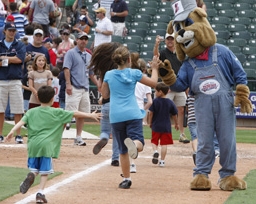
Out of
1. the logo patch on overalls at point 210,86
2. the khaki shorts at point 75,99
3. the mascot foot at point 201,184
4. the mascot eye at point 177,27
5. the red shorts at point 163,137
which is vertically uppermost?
the mascot eye at point 177,27

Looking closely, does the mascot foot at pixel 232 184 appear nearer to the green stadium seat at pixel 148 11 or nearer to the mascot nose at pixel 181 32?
the mascot nose at pixel 181 32

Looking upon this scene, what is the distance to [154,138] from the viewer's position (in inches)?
457

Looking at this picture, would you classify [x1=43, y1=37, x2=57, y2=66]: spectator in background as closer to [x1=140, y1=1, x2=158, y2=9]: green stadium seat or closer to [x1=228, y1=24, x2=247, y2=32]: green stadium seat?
[x1=228, y1=24, x2=247, y2=32]: green stadium seat

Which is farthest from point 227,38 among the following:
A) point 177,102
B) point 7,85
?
point 7,85

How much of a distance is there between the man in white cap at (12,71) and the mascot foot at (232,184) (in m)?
5.98

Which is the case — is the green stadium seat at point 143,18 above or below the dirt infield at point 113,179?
above

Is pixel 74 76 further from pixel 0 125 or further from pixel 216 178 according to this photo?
pixel 216 178

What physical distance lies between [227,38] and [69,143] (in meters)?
10.3

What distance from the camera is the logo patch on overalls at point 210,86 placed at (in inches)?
342

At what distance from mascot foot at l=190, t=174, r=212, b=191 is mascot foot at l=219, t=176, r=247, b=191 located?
159mm

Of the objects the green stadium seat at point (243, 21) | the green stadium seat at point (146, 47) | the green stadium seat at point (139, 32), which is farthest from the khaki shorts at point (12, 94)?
the green stadium seat at point (243, 21)

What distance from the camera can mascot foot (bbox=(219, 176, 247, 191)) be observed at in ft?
28.5

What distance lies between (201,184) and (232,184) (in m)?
0.35

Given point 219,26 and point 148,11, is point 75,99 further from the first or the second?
point 148,11
